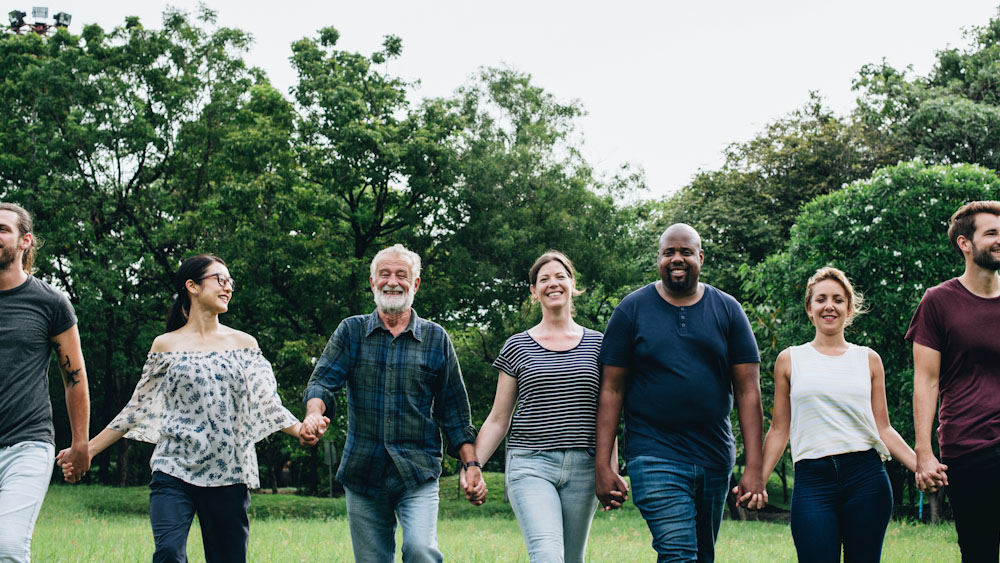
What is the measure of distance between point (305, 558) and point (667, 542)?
5.98 m

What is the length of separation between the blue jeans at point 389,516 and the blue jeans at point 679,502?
4.13ft

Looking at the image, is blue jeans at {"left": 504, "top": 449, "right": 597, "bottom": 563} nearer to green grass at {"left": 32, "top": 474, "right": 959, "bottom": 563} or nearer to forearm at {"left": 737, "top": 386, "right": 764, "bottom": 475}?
forearm at {"left": 737, "top": 386, "right": 764, "bottom": 475}

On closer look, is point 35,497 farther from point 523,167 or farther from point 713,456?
point 523,167

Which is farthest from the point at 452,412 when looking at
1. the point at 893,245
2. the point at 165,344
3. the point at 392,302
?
the point at 893,245

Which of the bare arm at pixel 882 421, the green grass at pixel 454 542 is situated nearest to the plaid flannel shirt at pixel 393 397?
the bare arm at pixel 882 421

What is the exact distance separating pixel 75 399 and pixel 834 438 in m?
4.79

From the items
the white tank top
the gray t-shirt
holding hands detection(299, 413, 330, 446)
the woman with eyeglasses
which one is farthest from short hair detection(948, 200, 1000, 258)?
the gray t-shirt

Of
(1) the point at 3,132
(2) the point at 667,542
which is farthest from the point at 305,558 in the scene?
(1) the point at 3,132

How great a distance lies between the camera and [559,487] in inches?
207

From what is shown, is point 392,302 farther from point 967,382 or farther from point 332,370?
point 967,382

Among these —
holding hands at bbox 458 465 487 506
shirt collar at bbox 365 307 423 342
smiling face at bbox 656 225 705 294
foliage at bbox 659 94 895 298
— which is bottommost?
holding hands at bbox 458 465 487 506

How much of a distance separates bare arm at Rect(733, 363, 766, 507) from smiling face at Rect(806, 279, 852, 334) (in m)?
0.83

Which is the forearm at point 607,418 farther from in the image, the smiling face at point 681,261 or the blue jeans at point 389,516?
the blue jeans at point 389,516

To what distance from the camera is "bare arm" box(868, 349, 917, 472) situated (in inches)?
207
